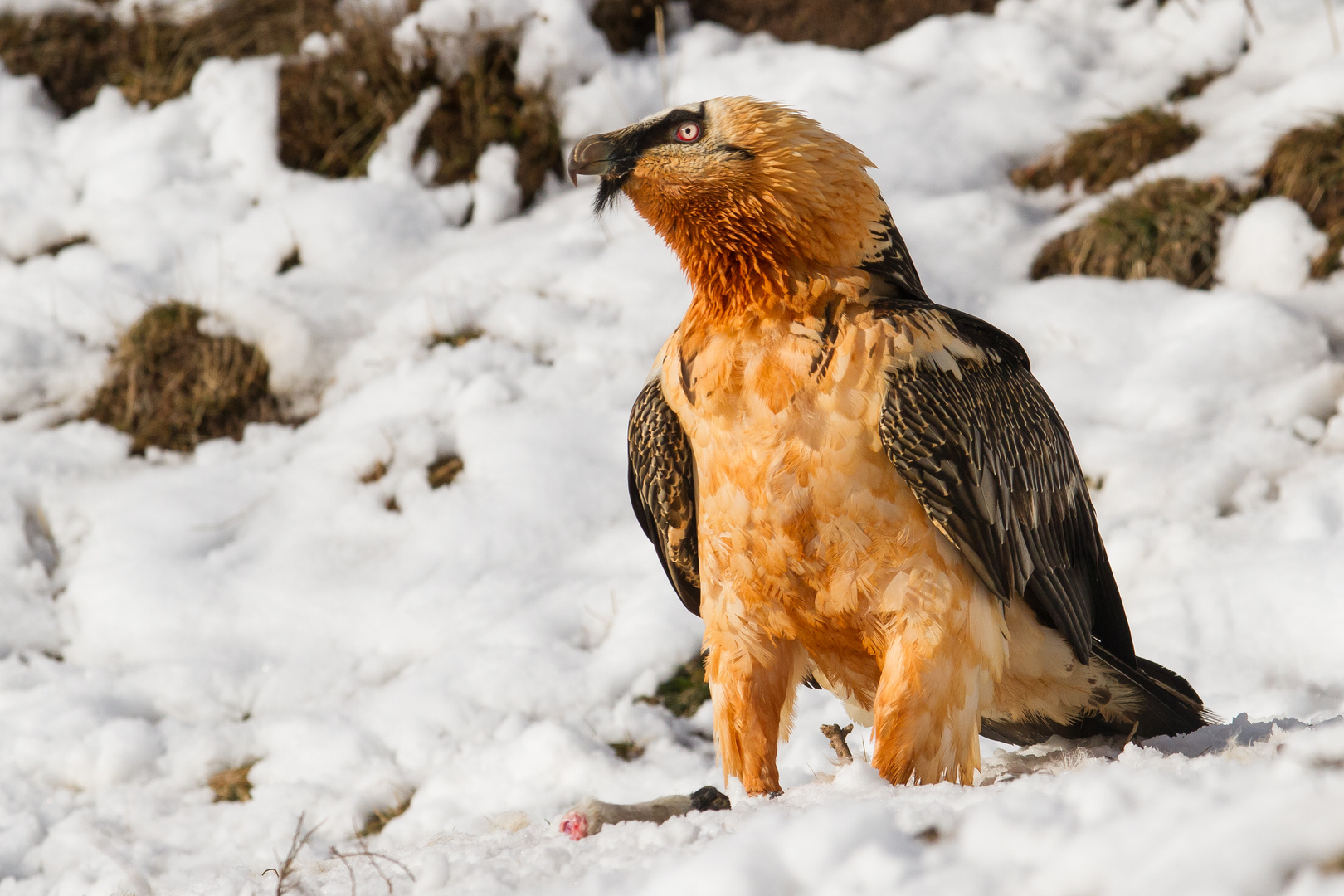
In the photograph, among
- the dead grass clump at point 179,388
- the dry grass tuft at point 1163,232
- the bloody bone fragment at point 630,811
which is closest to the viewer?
the bloody bone fragment at point 630,811

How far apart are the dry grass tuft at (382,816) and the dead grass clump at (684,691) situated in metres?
1.11

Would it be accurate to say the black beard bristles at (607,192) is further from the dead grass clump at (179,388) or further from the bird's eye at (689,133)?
the dead grass clump at (179,388)

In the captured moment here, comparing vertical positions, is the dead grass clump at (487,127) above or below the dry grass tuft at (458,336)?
above

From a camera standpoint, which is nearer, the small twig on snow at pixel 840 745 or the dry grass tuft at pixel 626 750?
the small twig on snow at pixel 840 745

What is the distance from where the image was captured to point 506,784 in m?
4.61

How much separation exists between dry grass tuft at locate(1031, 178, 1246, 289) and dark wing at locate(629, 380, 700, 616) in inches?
161

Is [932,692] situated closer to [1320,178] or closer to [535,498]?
[535,498]

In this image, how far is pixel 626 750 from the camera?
4836mm

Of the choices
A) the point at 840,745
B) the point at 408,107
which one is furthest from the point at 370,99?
the point at 840,745

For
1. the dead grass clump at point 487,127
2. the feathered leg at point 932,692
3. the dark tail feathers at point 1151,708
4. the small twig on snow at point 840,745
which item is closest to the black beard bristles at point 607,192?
the feathered leg at point 932,692

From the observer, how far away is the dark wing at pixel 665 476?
353cm

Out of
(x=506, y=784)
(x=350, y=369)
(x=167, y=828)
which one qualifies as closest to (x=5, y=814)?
(x=167, y=828)

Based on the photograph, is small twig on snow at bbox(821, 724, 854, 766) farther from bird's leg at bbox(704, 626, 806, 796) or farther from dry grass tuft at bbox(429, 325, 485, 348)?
dry grass tuft at bbox(429, 325, 485, 348)

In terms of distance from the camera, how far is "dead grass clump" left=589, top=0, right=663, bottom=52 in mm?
8797
